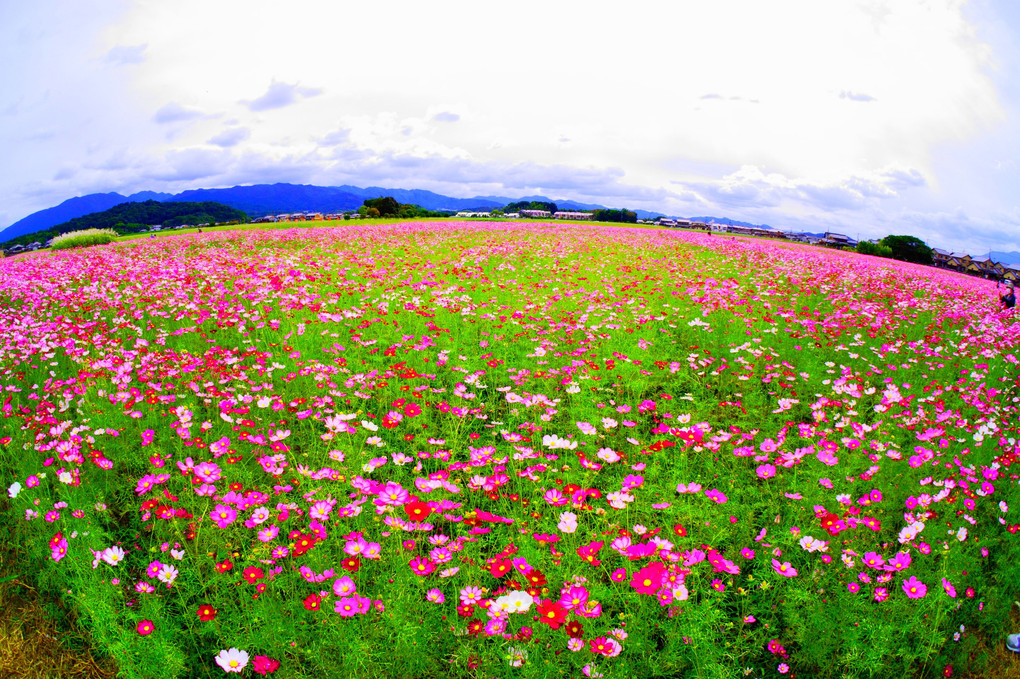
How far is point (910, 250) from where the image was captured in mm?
35938

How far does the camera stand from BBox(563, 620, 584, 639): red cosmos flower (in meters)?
2.21

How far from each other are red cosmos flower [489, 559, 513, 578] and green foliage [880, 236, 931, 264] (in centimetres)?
4408

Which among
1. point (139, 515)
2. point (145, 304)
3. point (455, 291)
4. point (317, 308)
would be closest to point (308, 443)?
point (139, 515)

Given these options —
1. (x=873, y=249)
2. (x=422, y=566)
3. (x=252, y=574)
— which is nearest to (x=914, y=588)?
(x=422, y=566)

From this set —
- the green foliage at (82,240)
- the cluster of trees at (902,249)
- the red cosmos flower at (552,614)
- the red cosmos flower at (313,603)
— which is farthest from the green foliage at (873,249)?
the green foliage at (82,240)

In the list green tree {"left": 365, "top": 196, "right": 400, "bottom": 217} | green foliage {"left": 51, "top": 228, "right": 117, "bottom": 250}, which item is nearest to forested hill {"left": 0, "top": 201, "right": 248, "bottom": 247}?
green tree {"left": 365, "top": 196, "right": 400, "bottom": 217}

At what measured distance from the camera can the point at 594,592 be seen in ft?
8.30

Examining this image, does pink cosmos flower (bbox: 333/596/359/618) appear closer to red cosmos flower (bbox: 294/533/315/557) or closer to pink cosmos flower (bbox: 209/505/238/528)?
red cosmos flower (bbox: 294/533/315/557)

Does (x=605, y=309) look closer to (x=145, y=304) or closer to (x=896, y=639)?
(x=896, y=639)

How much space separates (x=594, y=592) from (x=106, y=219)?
10128 centimetres

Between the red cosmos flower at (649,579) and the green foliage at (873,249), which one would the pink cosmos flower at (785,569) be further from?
the green foliage at (873,249)

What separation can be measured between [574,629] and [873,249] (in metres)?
47.1

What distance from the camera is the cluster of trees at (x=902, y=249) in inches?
1388

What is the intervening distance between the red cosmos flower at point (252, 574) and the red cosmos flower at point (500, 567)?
4.35 feet
